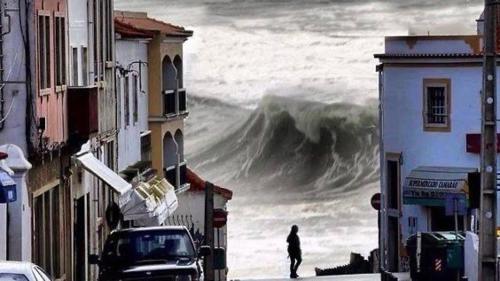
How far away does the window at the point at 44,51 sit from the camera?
118 feet

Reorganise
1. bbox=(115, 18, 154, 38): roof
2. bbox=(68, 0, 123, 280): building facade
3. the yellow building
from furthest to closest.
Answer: the yellow building < bbox=(115, 18, 154, 38): roof < bbox=(68, 0, 123, 280): building facade

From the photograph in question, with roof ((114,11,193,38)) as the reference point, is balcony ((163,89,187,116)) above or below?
below

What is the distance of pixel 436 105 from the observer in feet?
198

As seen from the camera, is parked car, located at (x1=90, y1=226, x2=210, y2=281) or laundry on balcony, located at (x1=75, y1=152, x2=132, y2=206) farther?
laundry on balcony, located at (x1=75, y1=152, x2=132, y2=206)

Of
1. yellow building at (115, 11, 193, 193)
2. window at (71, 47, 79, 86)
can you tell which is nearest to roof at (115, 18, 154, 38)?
yellow building at (115, 11, 193, 193)

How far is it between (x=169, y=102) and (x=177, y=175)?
2423 mm

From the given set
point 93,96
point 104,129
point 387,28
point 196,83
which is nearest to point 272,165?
point 196,83

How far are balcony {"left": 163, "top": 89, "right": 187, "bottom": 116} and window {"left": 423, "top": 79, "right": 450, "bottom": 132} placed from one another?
7238 millimetres

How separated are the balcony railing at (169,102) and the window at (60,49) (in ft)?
66.2

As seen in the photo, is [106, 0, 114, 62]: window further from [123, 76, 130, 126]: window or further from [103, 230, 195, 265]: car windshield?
[103, 230, 195, 265]: car windshield

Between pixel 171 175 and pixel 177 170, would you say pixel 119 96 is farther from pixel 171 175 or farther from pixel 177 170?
pixel 177 170

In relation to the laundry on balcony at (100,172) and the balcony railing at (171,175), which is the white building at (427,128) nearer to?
the balcony railing at (171,175)

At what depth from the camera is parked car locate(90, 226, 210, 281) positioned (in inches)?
1271

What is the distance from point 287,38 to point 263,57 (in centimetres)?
530
